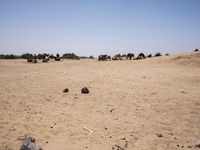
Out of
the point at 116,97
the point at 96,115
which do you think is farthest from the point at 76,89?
the point at 96,115

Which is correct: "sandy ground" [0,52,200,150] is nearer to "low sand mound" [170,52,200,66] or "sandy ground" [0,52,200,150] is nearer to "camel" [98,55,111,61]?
"low sand mound" [170,52,200,66]

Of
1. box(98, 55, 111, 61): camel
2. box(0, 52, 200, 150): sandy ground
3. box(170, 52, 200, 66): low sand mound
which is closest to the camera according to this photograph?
box(0, 52, 200, 150): sandy ground

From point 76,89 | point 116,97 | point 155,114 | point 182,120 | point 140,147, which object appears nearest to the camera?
point 140,147

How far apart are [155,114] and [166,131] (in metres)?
1.49

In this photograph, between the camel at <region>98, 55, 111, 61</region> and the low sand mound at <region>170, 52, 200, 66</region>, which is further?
the camel at <region>98, 55, 111, 61</region>

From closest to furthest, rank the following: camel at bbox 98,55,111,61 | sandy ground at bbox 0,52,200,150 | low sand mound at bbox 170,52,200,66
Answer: sandy ground at bbox 0,52,200,150 < low sand mound at bbox 170,52,200,66 < camel at bbox 98,55,111,61

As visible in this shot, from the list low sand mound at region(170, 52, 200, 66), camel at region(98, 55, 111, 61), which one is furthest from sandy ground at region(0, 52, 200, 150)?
camel at region(98, 55, 111, 61)

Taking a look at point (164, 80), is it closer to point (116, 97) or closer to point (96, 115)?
point (116, 97)

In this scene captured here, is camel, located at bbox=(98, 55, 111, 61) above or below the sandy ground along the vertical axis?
above

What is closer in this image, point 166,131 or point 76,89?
point 166,131

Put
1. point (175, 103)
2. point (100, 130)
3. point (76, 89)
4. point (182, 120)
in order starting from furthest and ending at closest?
point (76, 89)
point (175, 103)
point (182, 120)
point (100, 130)

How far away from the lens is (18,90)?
41.0 ft

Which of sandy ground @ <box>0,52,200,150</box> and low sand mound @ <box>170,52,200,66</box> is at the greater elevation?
low sand mound @ <box>170,52,200,66</box>

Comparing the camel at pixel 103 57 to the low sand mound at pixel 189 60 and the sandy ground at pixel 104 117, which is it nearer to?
the low sand mound at pixel 189 60
